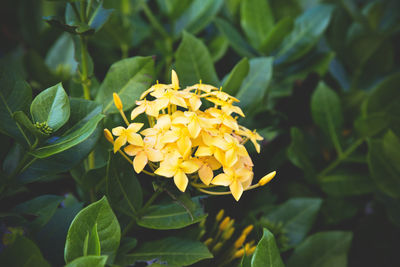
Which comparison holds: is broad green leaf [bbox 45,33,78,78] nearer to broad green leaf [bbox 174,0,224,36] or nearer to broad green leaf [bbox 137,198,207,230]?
broad green leaf [bbox 174,0,224,36]

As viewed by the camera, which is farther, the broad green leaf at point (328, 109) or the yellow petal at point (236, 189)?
the broad green leaf at point (328, 109)

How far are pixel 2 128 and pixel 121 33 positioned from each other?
585 mm

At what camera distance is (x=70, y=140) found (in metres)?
0.64

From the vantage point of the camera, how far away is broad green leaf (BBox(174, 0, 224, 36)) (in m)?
1.25

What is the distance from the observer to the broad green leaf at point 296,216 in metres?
1.02

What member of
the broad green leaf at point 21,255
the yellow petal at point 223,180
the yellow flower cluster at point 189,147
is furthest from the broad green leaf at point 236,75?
the broad green leaf at point 21,255

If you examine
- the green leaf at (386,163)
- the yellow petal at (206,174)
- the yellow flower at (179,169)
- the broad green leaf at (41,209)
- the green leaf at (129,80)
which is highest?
the green leaf at (129,80)

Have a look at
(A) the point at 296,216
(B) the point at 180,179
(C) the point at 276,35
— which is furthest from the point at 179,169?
(C) the point at 276,35

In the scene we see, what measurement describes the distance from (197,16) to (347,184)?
2.25 feet

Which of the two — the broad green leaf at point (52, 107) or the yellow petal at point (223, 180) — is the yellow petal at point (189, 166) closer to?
the yellow petal at point (223, 180)

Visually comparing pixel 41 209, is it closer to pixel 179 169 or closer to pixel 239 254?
pixel 179 169

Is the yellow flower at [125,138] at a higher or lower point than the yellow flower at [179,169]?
higher

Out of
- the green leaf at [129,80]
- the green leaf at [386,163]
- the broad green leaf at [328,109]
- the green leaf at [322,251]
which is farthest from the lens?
the broad green leaf at [328,109]

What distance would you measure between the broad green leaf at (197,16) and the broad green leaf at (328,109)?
16.0 inches
